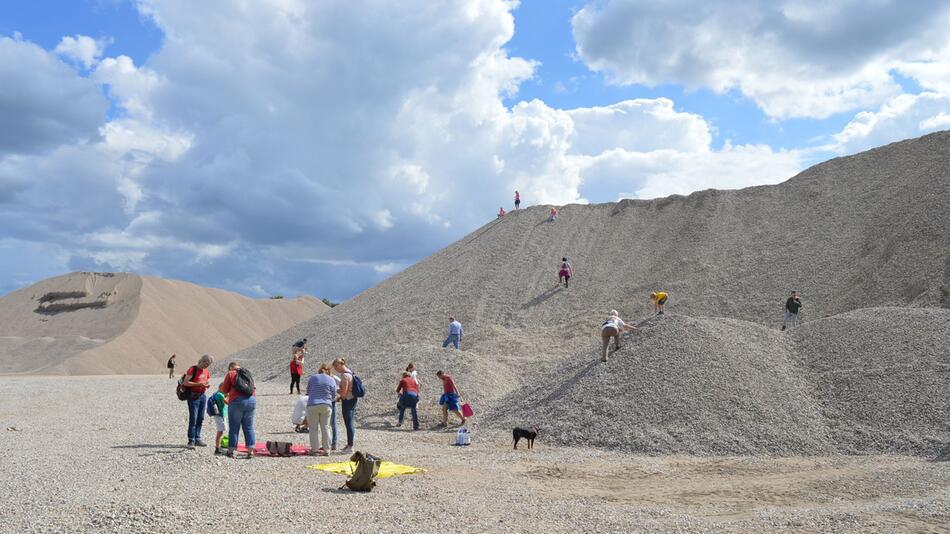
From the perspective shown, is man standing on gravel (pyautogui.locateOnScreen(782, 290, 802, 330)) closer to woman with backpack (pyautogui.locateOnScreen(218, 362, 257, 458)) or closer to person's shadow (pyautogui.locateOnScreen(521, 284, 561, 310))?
person's shadow (pyautogui.locateOnScreen(521, 284, 561, 310))

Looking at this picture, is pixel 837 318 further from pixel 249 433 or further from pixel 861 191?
pixel 861 191

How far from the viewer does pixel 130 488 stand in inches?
345

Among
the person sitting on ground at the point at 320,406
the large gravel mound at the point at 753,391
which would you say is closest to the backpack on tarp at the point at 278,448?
the person sitting on ground at the point at 320,406

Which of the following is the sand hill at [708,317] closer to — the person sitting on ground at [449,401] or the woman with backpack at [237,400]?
the person sitting on ground at [449,401]

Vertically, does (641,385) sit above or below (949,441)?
above

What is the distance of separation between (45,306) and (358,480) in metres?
54.1

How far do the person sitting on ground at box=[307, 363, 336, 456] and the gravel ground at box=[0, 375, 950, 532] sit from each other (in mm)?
749

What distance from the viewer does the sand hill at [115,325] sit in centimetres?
4400

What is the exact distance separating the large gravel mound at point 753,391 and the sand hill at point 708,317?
1.7 inches

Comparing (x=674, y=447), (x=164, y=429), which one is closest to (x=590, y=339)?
(x=674, y=447)

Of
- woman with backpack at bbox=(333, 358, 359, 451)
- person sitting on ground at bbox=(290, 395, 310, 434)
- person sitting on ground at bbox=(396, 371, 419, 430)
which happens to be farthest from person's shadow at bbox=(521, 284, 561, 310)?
woman with backpack at bbox=(333, 358, 359, 451)

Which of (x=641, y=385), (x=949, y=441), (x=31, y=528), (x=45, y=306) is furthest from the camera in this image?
(x=45, y=306)

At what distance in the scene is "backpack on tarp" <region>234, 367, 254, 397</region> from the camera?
11156 mm

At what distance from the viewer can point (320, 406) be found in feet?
39.5
